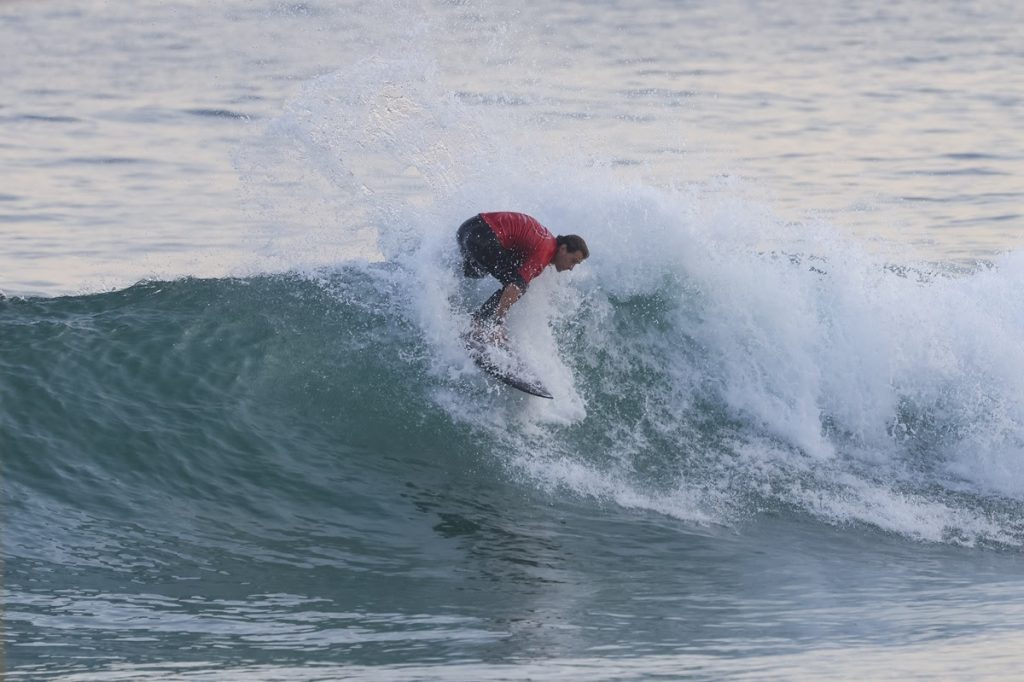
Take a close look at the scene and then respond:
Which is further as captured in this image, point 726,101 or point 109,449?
point 726,101

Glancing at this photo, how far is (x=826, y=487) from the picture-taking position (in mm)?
11672

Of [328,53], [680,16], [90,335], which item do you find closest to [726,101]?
[328,53]

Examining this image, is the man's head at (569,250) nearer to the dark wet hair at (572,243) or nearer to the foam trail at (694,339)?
the dark wet hair at (572,243)

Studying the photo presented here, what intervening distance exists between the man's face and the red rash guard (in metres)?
0.08

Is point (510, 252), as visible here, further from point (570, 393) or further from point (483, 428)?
point (570, 393)

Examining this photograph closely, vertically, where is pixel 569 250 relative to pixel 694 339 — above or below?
above

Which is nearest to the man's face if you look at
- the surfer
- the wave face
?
the surfer

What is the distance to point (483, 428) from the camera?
11500 millimetres

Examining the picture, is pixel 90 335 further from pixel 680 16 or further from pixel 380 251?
pixel 680 16

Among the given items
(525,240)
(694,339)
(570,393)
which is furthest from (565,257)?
(694,339)

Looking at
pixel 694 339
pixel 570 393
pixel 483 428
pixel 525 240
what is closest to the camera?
pixel 525 240

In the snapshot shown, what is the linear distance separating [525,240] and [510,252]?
0.14 meters

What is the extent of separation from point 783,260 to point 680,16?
84.7 ft

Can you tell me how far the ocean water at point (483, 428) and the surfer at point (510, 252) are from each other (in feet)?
1.86
